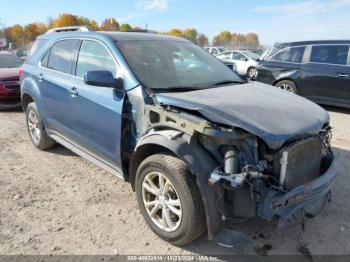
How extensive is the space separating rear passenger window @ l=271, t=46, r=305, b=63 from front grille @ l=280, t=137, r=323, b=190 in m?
6.41

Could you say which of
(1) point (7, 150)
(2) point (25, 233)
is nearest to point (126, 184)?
(2) point (25, 233)

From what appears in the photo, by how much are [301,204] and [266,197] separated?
14.3 inches

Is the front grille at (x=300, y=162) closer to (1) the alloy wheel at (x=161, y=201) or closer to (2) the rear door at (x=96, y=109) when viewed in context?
(1) the alloy wheel at (x=161, y=201)

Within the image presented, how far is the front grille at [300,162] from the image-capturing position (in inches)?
107

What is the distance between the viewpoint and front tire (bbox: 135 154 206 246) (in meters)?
2.82

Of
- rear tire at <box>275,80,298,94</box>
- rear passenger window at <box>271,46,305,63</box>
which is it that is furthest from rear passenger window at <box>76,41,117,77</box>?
rear passenger window at <box>271,46,305,63</box>

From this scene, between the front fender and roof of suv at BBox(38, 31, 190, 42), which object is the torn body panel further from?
roof of suv at BBox(38, 31, 190, 42)

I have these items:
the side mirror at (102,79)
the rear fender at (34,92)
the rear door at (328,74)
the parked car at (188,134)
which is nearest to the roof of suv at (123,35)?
the parked car at (188,134)

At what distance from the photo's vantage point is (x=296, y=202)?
2.77m

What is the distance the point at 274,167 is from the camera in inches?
109

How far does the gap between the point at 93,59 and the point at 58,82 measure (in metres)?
0.75

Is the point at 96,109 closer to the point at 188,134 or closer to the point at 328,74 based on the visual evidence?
the point at 188,134

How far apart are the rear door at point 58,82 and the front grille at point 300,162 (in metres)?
2.73

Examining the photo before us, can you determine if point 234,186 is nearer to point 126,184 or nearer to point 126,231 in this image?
point 126,231
